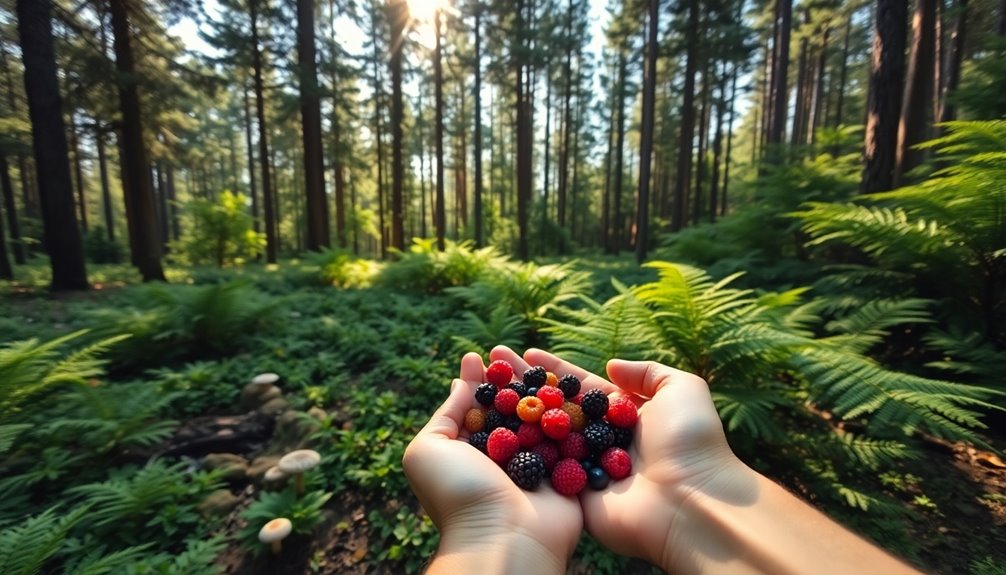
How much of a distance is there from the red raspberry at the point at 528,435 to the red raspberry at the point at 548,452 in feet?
0.10

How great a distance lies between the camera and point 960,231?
2.98m

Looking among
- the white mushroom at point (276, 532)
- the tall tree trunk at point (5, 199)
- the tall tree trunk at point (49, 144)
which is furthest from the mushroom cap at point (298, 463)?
the tall tree trunk at point (5, 199)

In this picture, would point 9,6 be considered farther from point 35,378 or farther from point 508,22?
point 508,22

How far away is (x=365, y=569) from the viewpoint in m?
2.31

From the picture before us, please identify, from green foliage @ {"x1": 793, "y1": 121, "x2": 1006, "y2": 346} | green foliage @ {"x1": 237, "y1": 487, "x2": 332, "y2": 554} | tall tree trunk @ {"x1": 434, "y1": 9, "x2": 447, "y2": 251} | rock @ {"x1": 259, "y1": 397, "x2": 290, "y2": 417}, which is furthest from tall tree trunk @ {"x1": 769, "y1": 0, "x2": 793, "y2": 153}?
green foliage @ {"x1": 237, "y1": 487, "x2": 332, "y2": 554}

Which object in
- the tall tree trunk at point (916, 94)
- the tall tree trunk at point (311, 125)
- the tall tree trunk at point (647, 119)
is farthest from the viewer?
the tall tree trunk at point (311, 125)

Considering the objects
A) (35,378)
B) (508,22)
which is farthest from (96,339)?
(508,22)

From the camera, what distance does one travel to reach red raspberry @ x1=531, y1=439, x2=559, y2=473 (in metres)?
1.78

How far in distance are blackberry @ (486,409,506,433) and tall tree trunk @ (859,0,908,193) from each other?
→ 20.1 ft

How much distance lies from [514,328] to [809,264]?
14.1 ft

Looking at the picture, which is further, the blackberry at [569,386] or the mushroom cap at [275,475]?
the mushroom cap at [275,475]

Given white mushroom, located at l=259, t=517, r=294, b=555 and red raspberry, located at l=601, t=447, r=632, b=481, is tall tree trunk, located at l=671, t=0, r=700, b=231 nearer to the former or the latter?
red raspberry, located at l=601, t=447, r=632, b=481

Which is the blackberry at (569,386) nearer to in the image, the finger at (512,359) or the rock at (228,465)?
the finger at (512,359)

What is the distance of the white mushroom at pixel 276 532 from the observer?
225 centimetres
